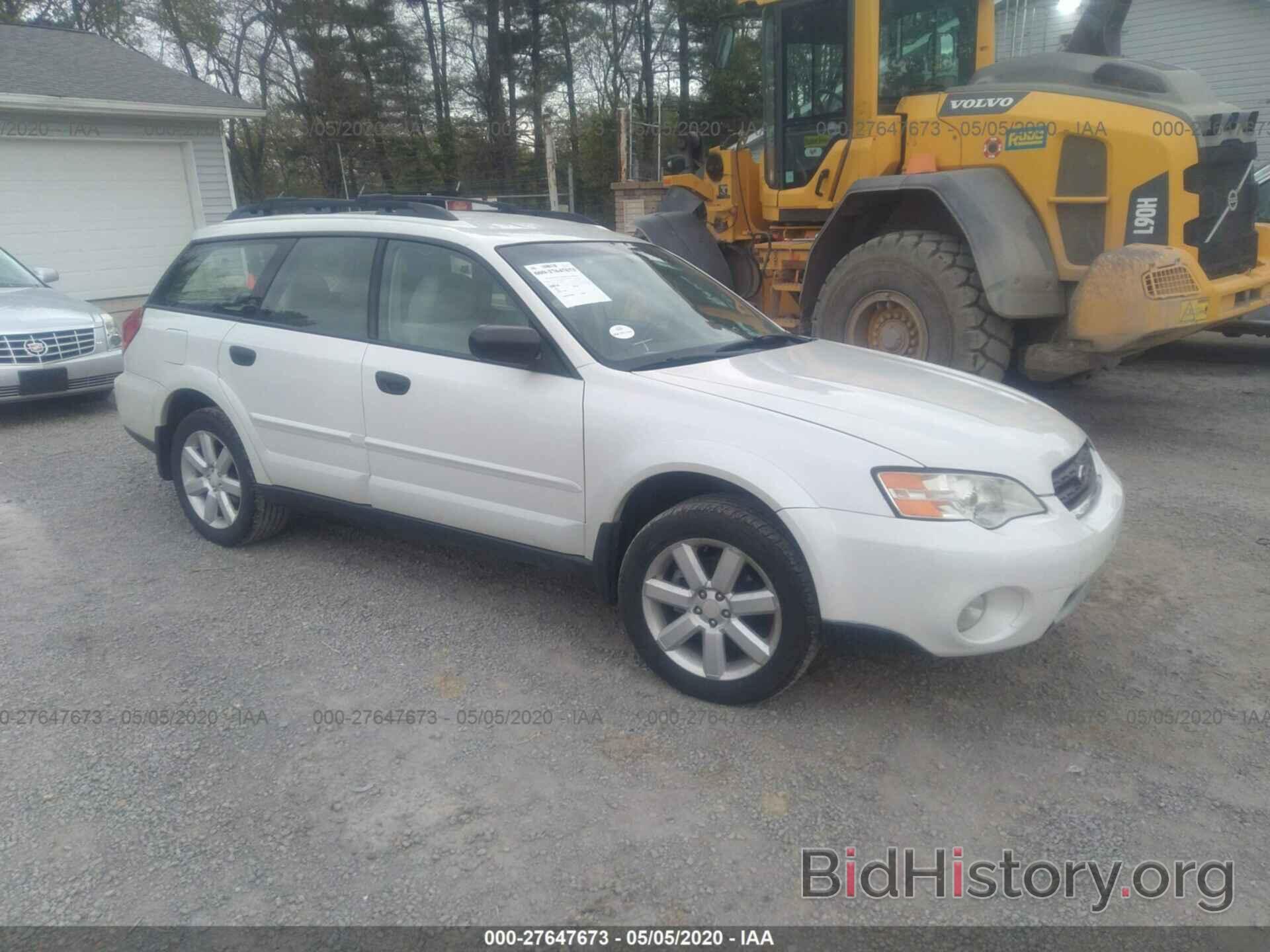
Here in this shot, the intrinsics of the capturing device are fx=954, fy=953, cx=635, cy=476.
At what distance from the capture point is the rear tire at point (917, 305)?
628 centimetres

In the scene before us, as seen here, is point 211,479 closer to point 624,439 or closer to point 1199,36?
point 624,439

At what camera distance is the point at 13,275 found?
8.74 metres

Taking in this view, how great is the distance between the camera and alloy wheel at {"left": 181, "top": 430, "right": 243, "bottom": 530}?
4.79m

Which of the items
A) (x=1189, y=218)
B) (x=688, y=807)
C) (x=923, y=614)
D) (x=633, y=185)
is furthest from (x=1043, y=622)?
(x=633, y=185)

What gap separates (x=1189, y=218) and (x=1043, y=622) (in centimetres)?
423

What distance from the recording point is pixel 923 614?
9.59 ft

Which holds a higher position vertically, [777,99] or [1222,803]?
[777,99]

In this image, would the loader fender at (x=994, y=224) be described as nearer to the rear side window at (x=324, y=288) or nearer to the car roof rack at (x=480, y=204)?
the car roof rack at (x=480, y=204)

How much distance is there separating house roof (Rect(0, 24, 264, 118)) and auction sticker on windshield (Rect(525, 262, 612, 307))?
12.9 m

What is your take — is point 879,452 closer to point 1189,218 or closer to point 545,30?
point 1189,218

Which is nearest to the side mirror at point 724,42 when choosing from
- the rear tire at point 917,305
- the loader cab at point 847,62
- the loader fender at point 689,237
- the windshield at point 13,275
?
the loader cab at point 847,62

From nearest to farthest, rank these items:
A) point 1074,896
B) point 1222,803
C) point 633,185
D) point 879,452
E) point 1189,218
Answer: point 1074,896 < point 1222,803 < point 879,452 < point 1189,218 < point 633,185

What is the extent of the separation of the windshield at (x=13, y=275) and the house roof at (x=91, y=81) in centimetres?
571

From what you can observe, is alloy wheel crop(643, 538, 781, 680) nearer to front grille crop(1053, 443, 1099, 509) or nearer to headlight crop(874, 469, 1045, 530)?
headlight crop(874, 469, 1045, 530)
